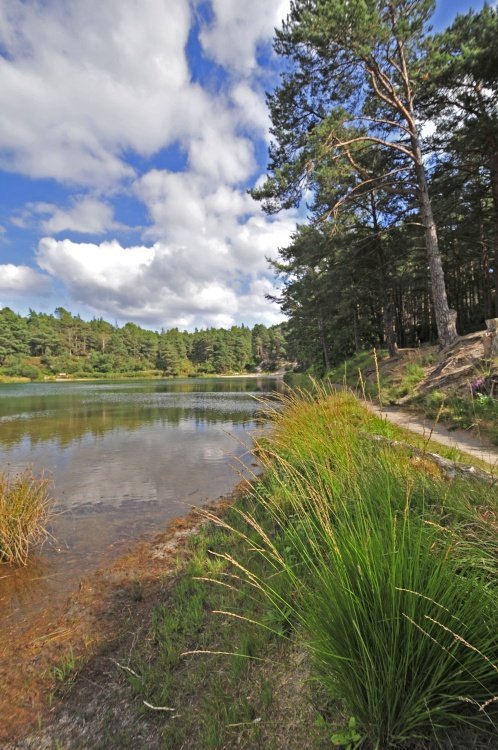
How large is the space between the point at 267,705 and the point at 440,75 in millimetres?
15664

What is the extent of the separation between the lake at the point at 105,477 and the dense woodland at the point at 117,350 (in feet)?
278

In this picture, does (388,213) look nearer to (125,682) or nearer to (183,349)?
(125,682)

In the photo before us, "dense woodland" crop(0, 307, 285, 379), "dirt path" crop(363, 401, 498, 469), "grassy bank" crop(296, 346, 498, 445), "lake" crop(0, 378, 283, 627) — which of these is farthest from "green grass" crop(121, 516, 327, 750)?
"dense woodland" crop(0, 307, 285, 379)

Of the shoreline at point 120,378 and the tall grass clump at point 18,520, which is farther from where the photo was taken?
the shoreline at point 120,378

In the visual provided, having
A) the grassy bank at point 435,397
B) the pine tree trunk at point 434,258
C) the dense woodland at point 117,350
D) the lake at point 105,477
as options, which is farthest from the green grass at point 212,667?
the dense woodland at point 117,350

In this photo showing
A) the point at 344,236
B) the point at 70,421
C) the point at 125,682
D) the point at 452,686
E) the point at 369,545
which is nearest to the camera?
the point at 452,686

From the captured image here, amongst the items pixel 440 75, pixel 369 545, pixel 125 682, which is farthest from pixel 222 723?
pixel 440 75

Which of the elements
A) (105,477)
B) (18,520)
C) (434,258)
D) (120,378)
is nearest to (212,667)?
(18,520)

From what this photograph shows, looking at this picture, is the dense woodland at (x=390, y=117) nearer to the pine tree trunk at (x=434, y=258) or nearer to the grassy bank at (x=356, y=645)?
the pine tree trunk at (x=434, y=258)

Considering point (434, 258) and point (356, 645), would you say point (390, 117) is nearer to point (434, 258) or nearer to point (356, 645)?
point (434, 258)

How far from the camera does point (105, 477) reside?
917cm

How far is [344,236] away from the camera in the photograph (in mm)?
17375

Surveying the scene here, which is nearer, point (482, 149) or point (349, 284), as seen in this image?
point (482, 149)

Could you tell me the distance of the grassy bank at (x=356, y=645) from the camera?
1.37 meters
